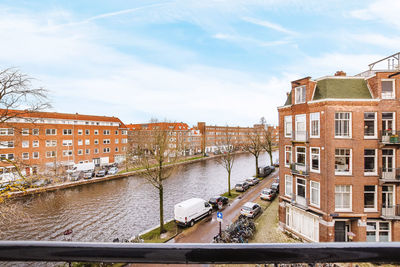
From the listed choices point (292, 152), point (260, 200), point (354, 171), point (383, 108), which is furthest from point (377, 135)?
point (260, 200)

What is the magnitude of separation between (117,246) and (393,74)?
17.0 meters

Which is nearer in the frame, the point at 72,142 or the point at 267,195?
the point at 267,195

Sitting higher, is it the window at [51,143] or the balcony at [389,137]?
the balcony at [389,137]

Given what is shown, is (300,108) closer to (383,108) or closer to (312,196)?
(383,108)

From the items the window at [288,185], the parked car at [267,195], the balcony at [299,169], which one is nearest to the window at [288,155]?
the balcony at [299,169]

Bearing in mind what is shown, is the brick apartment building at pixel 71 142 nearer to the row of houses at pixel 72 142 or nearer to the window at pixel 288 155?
the row of houses at pixel 72 142

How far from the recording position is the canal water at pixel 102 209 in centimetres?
1623

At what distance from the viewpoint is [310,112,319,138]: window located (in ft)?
43.0

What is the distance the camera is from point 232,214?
1877 centimetres

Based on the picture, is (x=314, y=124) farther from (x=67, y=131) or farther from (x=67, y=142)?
(x=67, y=131)

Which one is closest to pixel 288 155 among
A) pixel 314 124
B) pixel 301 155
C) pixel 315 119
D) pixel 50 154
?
pixel 301 155

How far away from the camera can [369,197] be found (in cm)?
1244

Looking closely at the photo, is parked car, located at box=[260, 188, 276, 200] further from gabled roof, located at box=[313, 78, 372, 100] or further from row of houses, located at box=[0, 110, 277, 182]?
row of houses, located at box=[0, 110, 277, 182]

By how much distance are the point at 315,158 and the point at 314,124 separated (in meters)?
2.27
